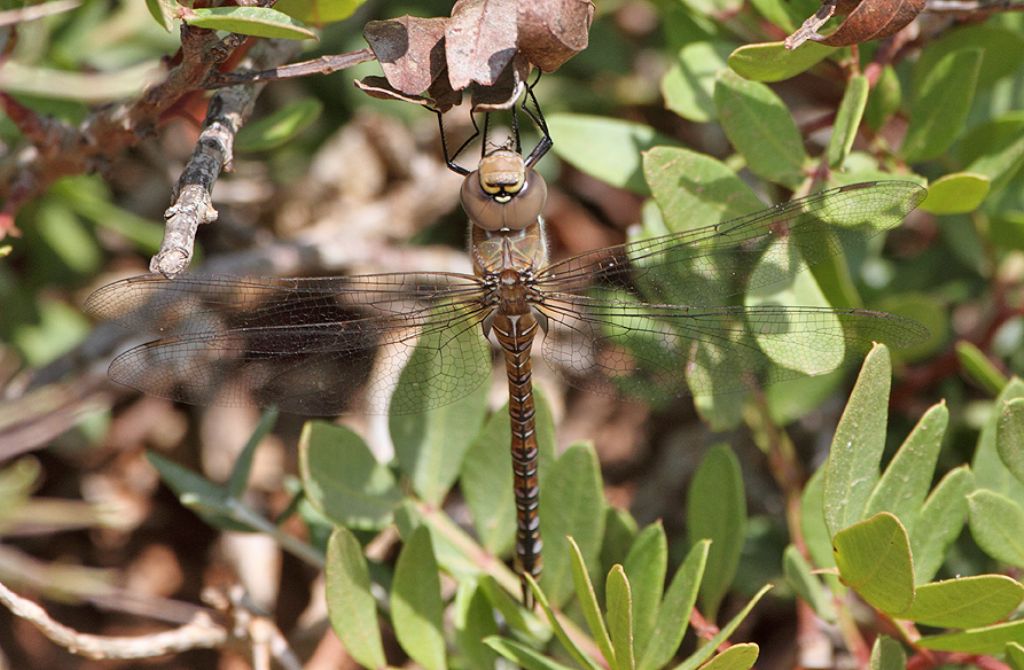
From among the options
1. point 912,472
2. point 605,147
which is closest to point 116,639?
point 605,147

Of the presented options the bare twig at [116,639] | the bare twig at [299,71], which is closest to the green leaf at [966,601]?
the bare twig at [299,71]

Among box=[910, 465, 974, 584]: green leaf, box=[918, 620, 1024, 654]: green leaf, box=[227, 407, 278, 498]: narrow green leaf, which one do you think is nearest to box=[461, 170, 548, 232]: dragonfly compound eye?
box=[227, 407, 278, 498]: narrow green leaf

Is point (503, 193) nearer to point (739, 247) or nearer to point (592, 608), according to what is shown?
point (739, 247)

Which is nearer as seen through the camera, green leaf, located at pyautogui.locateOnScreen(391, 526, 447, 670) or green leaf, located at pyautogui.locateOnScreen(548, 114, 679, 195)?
green leaf, located at pyautogui.locateOnScreen(391, 526, 447, 670)

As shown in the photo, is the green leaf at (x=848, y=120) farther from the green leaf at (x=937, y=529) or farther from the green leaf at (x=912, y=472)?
the green leaf at (x=937, y=529)

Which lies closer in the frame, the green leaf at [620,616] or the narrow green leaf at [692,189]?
the green leaf at [620,616]

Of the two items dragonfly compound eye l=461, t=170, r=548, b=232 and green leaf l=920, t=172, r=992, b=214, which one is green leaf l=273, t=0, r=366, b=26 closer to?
dragonfly compound eye l=461, t=170, r=548, b=232
